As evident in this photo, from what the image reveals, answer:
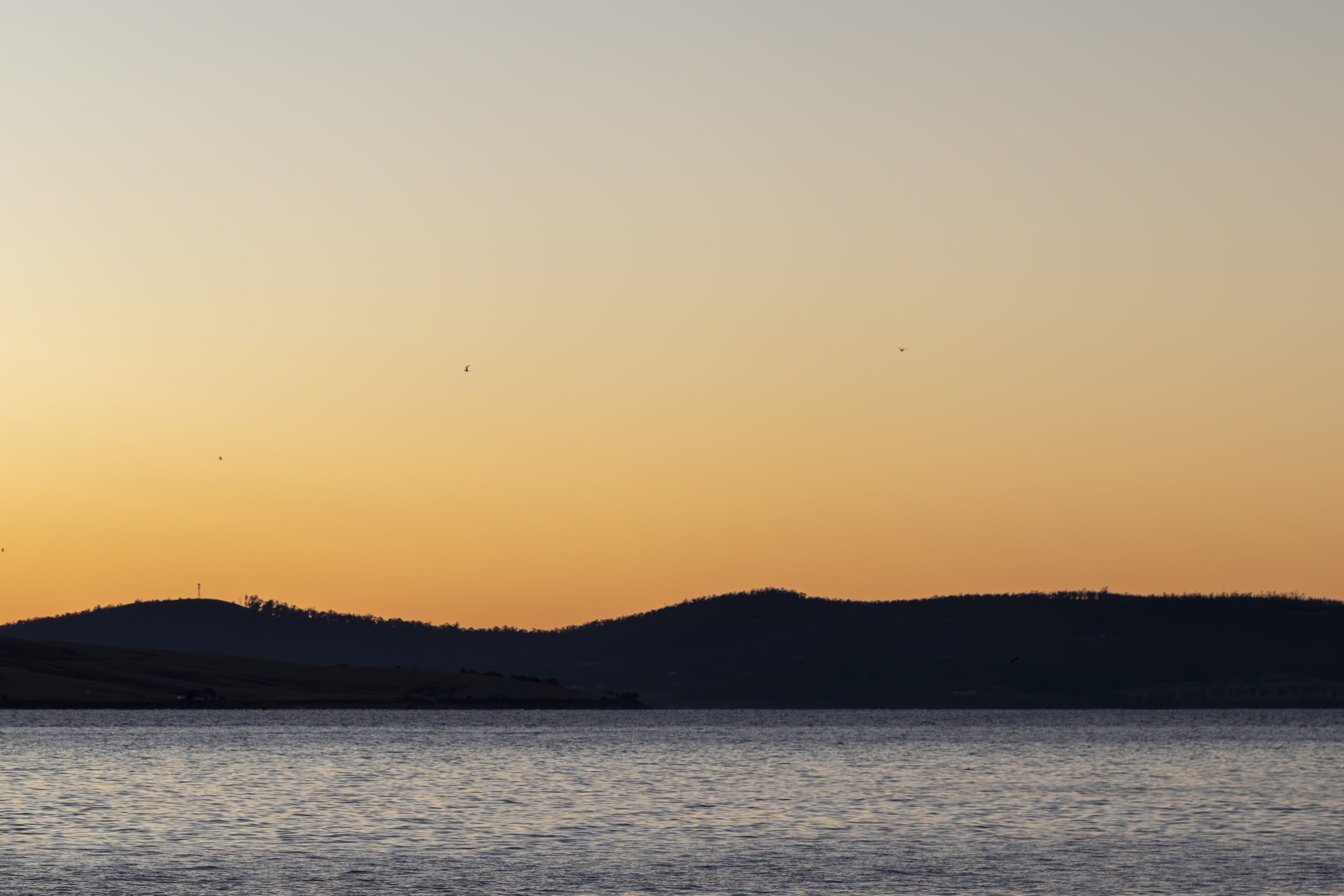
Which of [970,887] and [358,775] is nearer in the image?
[970,887]

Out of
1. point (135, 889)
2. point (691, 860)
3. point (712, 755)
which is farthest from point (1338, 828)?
point (712, 755)

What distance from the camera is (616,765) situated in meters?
124

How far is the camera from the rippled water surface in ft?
170

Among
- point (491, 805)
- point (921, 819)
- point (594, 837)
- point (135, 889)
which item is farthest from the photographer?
point (491, 805)

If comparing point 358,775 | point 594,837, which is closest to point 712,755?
point 358,775

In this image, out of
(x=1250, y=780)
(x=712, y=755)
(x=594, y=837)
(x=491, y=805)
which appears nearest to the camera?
(x=594, y=837)

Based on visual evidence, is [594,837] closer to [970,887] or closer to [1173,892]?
[970,887]

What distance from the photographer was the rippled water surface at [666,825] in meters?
51.7

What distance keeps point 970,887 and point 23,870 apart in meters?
31.3

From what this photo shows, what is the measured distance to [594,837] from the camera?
65250 millimetres

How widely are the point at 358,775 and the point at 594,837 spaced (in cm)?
4452

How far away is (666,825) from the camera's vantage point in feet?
231

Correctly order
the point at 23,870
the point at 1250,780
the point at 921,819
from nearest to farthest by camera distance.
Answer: the point at 23,870, the point at 921,819, the point at 1250,780

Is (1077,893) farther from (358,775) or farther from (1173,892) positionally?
(358,775)
